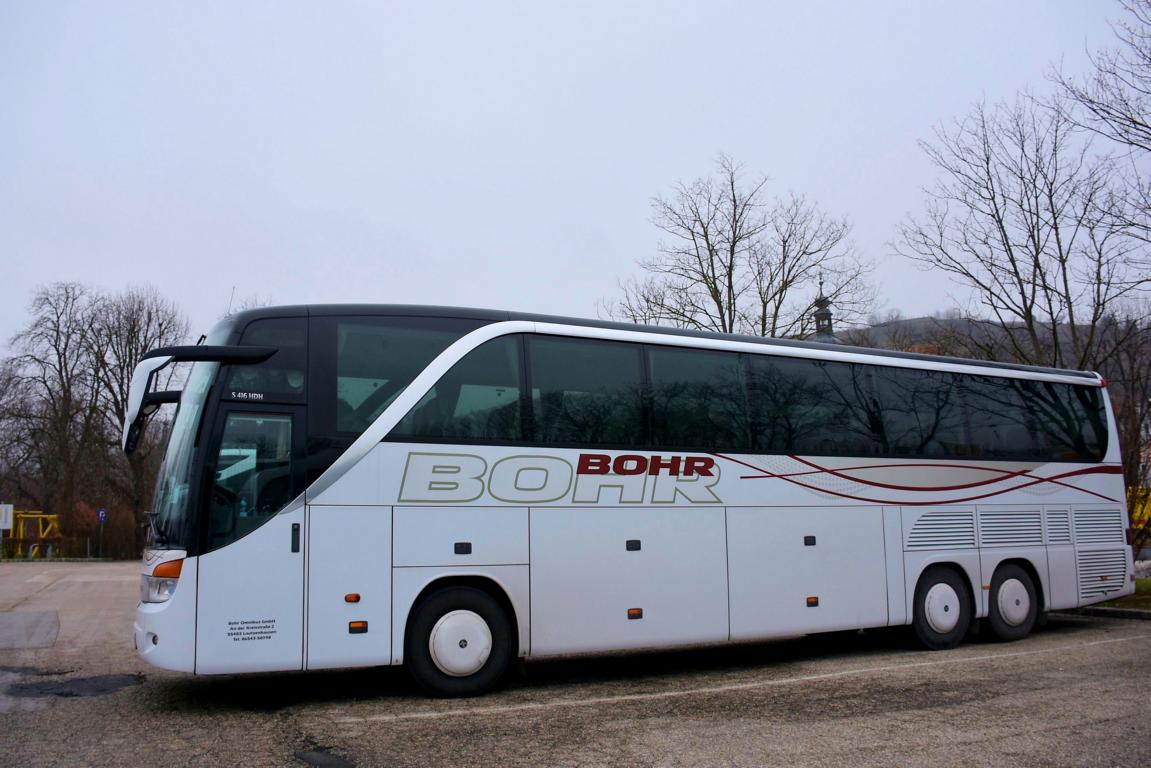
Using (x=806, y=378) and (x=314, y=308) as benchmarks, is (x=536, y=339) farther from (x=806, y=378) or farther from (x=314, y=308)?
(x=806, y=378)

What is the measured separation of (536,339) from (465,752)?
429 centimetres

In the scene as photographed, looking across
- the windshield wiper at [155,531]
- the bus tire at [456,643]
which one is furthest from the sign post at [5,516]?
the bus tire at [456,643]

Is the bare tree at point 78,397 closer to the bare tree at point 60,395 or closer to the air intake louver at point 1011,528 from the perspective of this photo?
the bare tree at point 60,395

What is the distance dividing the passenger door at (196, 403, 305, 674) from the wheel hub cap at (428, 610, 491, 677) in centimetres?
123

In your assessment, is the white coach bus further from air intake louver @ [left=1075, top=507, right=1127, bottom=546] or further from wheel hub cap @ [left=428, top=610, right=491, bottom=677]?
air intake louver @ [left=1075, top=507, right=1127, bottom=546]

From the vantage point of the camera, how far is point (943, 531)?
1259 centimetres

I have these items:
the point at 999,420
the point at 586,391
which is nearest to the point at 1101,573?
the point at 999,420

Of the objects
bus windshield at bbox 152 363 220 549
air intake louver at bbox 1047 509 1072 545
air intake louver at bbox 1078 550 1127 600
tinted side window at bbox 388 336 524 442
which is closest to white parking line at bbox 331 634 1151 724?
air intake louver at bbox 1047 509 1072 545

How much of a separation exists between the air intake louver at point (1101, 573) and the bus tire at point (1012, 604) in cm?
111

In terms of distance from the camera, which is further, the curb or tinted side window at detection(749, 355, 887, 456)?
the curb

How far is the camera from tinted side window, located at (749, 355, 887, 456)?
11.2m

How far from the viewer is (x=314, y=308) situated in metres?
8.88

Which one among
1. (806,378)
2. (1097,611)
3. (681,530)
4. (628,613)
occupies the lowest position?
(1097,611)

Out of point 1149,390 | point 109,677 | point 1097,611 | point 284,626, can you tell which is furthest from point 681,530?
point 1149,390
